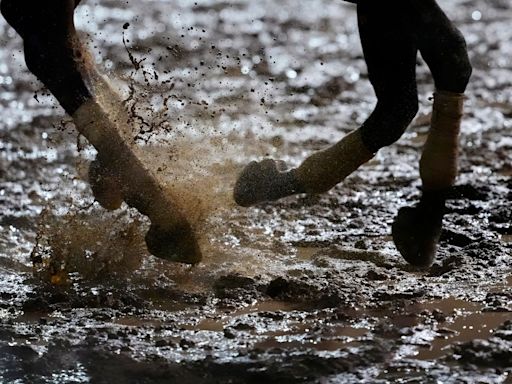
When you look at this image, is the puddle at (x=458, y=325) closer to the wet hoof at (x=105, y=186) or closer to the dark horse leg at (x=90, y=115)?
the dark horse leg at (x=90, y=115)

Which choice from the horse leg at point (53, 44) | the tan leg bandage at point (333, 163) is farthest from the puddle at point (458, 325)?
the horse leg at point (53, 44)

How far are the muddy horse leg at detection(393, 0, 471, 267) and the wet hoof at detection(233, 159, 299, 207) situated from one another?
48 centimetres

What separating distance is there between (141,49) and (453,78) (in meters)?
5.87

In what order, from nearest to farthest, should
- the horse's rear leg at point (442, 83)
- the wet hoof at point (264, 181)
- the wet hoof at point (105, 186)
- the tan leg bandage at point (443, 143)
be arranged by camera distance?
the horse's rear leg at point (442, 83) < the tan leg bandage at point (443, 143) < the wet hoof at point (105, 186) < the wet hoof at point (264, 181)

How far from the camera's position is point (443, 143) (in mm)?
4176

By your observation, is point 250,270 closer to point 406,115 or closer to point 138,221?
point 138,221

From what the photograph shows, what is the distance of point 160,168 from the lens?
4438mm

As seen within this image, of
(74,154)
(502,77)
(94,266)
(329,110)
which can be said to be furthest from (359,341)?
(502,77)

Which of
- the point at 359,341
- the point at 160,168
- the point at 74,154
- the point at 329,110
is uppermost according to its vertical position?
the point at 329,110

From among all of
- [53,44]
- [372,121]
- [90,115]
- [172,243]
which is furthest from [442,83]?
[53,44]

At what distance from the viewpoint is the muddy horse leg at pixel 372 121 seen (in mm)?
4109

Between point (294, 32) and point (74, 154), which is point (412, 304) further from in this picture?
point (294, 32)

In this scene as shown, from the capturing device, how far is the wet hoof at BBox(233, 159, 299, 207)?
4426 mm

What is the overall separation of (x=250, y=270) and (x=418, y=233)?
0.70 m
